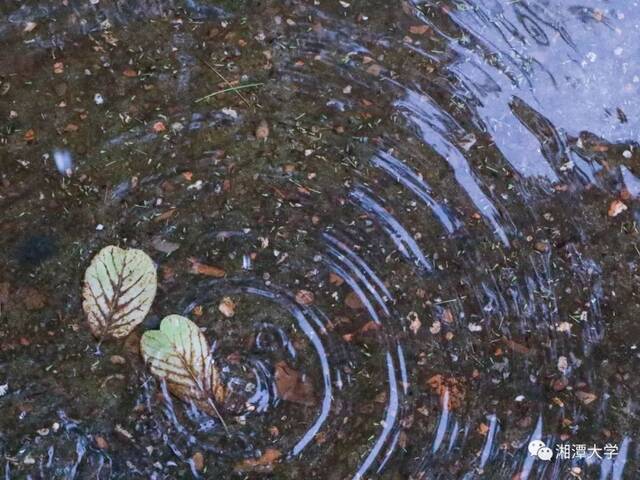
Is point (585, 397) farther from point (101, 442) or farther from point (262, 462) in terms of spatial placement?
point (101, 442)

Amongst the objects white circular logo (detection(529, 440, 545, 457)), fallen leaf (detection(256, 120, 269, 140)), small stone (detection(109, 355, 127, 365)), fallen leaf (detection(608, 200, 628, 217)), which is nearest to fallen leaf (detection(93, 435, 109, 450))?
small stone (detection(109, 355, 127, 365))

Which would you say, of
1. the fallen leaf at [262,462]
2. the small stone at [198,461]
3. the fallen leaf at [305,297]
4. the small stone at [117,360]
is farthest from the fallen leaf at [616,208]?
the small stone at [117,360]

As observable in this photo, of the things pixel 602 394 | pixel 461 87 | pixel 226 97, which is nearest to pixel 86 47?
pixel 226 97

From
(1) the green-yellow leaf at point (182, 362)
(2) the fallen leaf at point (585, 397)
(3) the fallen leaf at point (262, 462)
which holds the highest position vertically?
(2) the fallen leaf at point (585, 397)

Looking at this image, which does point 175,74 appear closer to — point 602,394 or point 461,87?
point 461,87

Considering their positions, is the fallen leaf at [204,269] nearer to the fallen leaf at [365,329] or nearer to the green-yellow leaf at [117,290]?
the green-yellow leaf at [117,290]

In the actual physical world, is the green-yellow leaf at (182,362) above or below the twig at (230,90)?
below

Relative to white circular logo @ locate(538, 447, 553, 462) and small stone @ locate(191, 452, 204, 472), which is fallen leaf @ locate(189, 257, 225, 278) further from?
white circular logo @ locate(538, 447, 553, 462)
